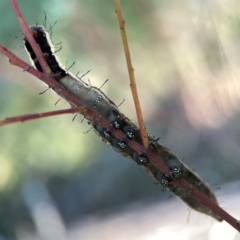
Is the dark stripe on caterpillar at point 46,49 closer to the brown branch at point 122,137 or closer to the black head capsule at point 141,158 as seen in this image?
the brown branch at point 122,137

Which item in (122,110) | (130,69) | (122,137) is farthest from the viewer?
(122,110)

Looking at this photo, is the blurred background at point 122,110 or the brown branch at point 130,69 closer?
the brown branch at point 130,69

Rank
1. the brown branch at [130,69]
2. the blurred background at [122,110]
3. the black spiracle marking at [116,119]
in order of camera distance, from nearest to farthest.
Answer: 1. the brown branch at [130,69]
2. the black spiracle marking at [116,119]
3. the blurred background at [122,110]

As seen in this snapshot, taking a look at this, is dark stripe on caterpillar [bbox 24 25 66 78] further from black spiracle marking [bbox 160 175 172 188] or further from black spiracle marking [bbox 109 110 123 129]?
black spiracle marking [bbox 160 175 172 188]

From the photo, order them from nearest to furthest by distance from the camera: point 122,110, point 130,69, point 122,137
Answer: point 130,69, point 122,137, point 122,110

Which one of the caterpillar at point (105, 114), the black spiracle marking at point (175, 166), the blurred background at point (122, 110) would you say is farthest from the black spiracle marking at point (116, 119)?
the blurred background at point (122, 110)

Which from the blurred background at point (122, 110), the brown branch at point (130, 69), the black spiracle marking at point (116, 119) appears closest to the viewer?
the brown branch at point (130, 69)

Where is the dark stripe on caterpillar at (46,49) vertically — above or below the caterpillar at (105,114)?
above

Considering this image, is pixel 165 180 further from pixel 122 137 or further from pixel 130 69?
pixel 130 69

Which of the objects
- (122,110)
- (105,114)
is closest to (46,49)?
(105,114)
